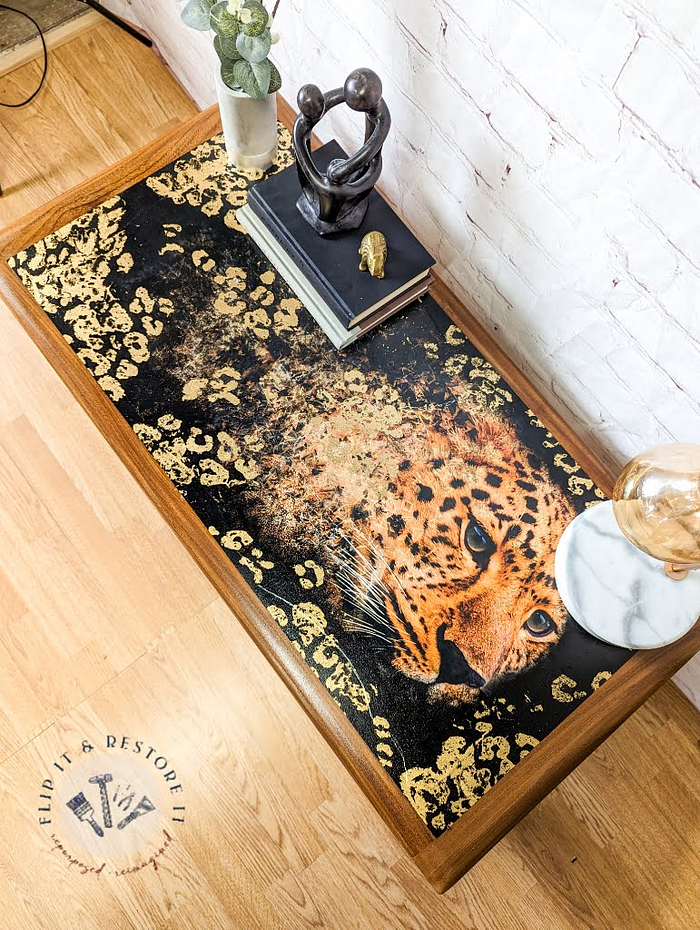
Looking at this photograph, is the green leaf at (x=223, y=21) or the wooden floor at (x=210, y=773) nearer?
the green leaf at (x=223, y=21)

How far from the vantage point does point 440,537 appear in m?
1.05

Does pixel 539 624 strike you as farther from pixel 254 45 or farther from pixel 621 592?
pixel 254 45

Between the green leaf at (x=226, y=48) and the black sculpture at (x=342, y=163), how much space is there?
4.8 inches

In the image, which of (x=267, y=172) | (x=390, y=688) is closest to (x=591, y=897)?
(x=390, y=688)

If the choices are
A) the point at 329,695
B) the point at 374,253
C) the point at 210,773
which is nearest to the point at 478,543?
the point at 329,695

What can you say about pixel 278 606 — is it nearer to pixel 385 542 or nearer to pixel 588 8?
pixel 385 542

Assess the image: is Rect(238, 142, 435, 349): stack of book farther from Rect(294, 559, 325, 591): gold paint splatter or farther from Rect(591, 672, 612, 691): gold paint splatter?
Rect(591, 672, 612, 691): gold paint splatter

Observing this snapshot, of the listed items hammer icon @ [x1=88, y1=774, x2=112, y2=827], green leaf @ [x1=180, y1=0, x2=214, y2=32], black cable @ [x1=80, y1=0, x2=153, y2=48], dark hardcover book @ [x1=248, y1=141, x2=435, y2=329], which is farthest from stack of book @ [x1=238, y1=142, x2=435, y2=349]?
black cable @ [x1=80, y1=0, x2=153, y2=48]

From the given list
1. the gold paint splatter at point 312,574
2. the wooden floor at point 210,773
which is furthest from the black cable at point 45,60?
the gold paint splatter at point 312,574

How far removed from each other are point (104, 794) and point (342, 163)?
118cm

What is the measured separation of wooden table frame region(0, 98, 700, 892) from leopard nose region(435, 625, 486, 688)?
112 millimetres

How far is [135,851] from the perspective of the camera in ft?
4.70

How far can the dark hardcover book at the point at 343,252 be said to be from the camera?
1074 millimetres

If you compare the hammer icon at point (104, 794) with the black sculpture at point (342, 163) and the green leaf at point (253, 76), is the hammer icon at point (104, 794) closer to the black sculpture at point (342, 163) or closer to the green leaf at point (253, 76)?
the black sculpture at point (342, 163)
